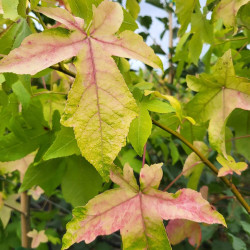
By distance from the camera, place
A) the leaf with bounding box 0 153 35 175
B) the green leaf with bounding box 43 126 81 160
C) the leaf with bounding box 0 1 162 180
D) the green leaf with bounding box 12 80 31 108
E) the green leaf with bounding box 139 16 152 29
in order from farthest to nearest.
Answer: the green leaf with bounding box 139 16 152 29 < the leaf with bounding box 0 153 35 175 < the green leaf with bounding box 12 80 31 108 < the green leaf with bounding box 43 126 81 160 < the leaf with bounding box 0 1 162 180

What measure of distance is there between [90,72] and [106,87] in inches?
1.2

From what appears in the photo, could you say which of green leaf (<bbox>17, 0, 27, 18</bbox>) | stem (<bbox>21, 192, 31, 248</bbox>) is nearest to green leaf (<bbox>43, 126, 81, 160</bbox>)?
green leaf (<bbox>17, 0, 27, 18</bbox>)

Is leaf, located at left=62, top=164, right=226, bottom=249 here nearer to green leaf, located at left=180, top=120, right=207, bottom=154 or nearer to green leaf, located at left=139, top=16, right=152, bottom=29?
green leaf, located at left=180, top=120, right=207, bottom=154

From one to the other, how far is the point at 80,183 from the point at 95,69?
0.27 m

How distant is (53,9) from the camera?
1.30 feet

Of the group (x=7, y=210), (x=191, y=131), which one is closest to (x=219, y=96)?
(x=191, y=131)

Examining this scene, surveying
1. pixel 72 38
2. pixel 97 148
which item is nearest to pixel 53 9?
pixel 72 38

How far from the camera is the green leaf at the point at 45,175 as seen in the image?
0.61m

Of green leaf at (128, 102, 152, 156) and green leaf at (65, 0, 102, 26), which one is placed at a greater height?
green leaf at (65, 0, 102, 26)

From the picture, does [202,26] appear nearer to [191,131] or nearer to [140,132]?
[191,131]

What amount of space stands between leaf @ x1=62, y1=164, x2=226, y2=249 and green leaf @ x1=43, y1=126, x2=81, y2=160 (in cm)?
10

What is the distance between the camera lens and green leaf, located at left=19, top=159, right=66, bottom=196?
1.99ft

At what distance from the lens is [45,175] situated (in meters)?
0.62

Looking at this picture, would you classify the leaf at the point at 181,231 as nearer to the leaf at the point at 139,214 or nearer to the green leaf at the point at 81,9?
the leaf at the point at 139,214
